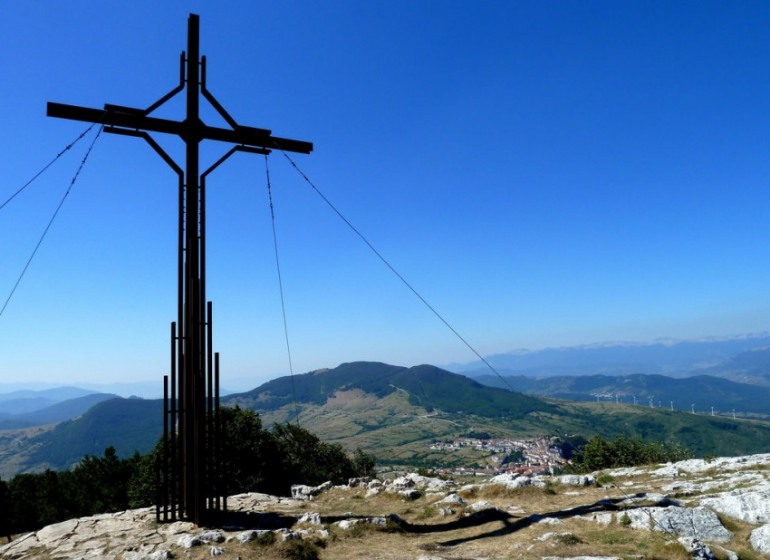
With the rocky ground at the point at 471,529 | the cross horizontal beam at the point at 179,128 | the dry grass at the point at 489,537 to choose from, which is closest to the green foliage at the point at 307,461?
the rocky ground at the point at 471,529

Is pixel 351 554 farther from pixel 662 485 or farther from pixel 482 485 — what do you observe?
pixel 662 485

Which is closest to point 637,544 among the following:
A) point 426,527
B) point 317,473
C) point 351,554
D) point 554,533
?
point 554,533

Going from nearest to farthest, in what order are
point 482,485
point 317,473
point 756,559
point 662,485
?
point 756,559 < point 662,485 < point 482,485 < point 317,473

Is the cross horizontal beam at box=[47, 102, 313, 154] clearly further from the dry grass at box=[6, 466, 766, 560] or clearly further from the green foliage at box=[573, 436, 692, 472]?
the green foliage at box=[573, 436, 692, 472]

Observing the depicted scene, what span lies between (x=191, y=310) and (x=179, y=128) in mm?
6336

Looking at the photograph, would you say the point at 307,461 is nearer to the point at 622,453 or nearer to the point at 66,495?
the point at 66,495

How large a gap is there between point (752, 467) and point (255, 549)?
2450 cm

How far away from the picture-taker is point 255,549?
44.0 feet

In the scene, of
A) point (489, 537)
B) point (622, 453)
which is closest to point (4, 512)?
point (489, 537)

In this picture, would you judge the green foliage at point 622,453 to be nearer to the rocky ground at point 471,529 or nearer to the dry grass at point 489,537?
the rocky ground at point 471,529

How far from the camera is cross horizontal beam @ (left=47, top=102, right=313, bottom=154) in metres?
14.9

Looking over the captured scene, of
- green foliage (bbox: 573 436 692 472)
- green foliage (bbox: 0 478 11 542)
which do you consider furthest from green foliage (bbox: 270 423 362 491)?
green foliage (bbox: 573 436 692 472)

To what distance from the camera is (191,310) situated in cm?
1580

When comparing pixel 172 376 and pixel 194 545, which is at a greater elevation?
pixel 172 376
